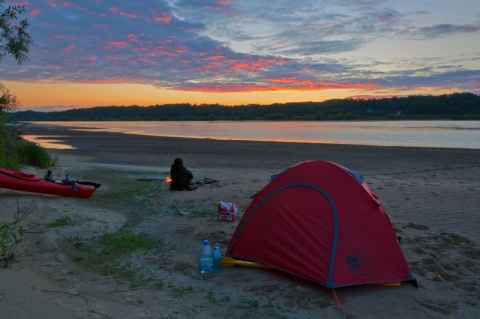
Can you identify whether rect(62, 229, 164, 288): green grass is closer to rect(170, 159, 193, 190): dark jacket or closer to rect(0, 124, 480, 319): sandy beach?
rect(0, 124, 480, 319): sandy beach

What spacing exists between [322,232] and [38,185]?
6.94m

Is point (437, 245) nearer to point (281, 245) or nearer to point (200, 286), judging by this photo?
point (281, 245)

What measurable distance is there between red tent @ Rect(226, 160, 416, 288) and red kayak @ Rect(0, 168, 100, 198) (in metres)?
5.26

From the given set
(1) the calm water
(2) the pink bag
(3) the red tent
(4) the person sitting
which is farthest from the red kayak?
(1) the calm water

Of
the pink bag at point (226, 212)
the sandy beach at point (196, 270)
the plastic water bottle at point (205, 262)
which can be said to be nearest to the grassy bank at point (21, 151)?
the sandy beach at point (196, 270)

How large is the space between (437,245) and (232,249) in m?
3.63

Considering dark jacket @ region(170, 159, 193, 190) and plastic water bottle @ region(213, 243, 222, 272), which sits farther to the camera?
dark jacket @ region(170, 159, 193, 190)

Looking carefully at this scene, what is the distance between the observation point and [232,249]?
6520 mm

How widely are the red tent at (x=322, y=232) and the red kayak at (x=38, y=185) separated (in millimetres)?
Result: 5256

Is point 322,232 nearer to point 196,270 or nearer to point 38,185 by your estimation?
point 196,270

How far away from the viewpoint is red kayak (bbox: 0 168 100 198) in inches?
366

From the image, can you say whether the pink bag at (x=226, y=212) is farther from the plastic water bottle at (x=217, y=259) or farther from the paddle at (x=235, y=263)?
the plastic water bottle at (x=217, y=259)

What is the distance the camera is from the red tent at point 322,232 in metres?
5.55

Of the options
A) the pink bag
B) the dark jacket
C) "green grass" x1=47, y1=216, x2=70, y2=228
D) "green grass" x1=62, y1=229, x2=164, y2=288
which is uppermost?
the dark jacket
